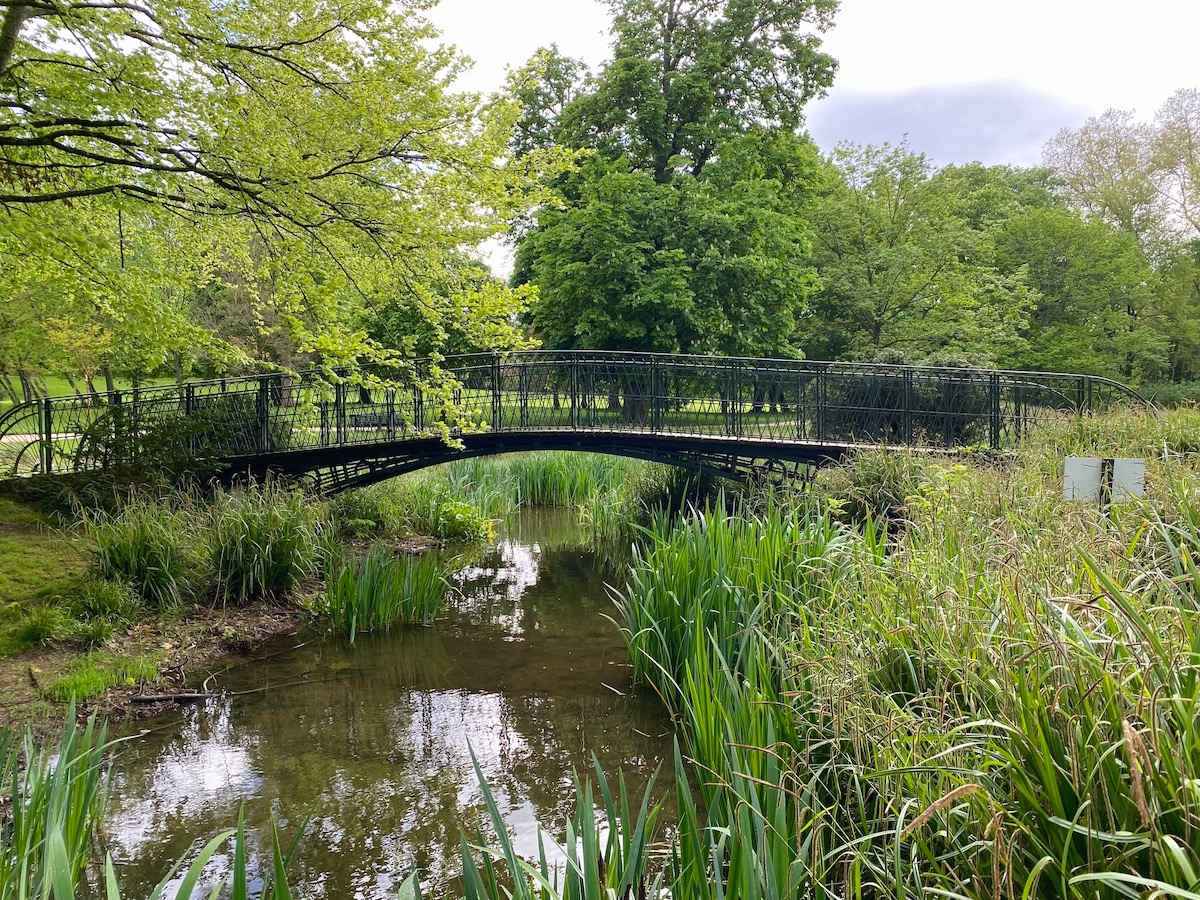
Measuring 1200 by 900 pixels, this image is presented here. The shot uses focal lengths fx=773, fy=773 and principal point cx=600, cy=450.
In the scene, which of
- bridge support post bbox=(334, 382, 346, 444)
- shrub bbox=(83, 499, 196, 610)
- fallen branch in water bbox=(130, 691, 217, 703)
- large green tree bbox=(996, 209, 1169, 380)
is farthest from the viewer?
large green tree bbox=(996, 209, 1169, 380)

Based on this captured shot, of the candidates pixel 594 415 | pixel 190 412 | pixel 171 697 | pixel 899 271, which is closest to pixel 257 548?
pixel 171 697

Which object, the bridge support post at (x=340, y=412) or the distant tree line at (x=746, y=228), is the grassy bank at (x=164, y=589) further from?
the distant tree line at (x=746, y=228)

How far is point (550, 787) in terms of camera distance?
187 inches

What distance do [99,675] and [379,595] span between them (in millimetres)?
2503

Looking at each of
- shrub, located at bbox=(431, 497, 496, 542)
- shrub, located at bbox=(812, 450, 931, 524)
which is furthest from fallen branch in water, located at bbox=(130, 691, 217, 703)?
shrub, located at bbox=(431, 497, 496, 542)

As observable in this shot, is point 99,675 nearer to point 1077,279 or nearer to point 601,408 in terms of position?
point 601,408

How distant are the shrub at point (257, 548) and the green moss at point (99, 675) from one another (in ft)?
5.15

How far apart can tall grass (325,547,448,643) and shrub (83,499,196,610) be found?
4.79 ft

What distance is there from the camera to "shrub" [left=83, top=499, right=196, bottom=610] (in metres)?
7.65

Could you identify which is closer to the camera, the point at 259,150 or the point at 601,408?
the point at 259,150

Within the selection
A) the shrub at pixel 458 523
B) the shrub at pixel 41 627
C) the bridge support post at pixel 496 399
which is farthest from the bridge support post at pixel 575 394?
the shrub at pixel 41 627

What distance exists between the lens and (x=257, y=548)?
8320 mm

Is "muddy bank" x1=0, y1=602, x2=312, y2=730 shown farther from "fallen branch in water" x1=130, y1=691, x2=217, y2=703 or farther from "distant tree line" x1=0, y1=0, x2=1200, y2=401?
"distant tree line" x1=0, y1=0, x2=1200, y2=401

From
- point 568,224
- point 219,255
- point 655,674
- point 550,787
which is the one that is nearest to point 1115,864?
point 550,787
